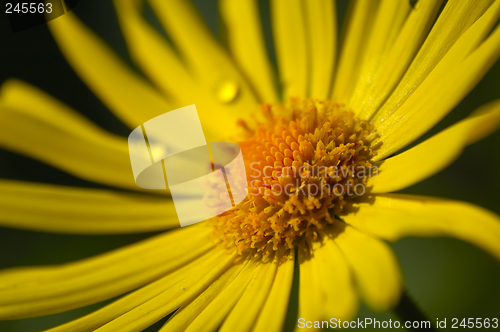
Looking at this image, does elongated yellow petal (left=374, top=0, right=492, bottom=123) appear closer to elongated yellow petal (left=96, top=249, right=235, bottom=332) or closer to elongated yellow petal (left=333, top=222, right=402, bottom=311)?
elongated yellow petal (left=333, top=222, right=402, bottom=311)

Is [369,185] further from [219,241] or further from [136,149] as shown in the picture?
[136,149]

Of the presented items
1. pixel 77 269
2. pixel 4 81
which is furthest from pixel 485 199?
pixel 4 81

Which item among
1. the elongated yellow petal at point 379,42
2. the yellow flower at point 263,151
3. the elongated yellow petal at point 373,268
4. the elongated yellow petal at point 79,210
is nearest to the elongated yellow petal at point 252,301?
the yellow flower at point 263,151

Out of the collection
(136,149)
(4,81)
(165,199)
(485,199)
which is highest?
(4,81)

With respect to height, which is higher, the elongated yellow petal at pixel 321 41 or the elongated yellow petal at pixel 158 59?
the elongated yellow petal at pixel 158 59

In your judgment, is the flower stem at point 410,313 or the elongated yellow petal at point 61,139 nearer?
the flower stem at point 410,313

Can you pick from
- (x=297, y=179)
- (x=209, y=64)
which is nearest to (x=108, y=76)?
(x=209, y=64)

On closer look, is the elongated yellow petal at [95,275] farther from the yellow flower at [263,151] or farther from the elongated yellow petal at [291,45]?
the elongated yellow petal at [291,45]

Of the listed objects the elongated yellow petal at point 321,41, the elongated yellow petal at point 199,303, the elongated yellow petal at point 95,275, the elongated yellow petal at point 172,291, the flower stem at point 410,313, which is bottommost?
the flower stem at point 410,313
